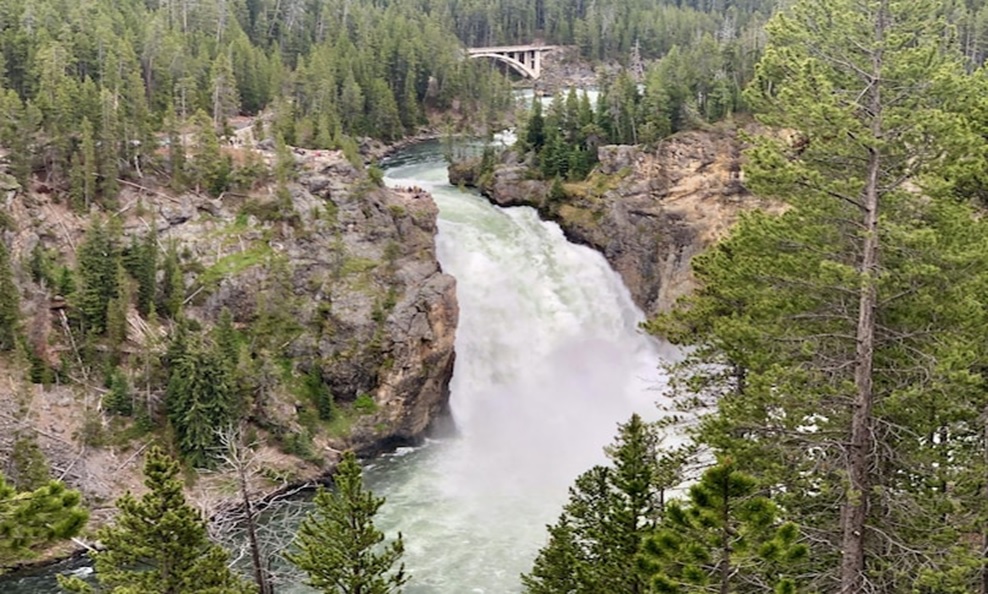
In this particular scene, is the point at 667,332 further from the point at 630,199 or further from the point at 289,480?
the point at 630,199

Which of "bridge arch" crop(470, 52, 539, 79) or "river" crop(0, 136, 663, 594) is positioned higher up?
"bridge arch" crop(470, 52, 539, 79)

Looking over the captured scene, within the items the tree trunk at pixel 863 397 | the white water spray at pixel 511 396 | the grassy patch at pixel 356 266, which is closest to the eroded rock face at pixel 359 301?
the grassy patch at pixel 356 266

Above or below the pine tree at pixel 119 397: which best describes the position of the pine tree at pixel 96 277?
above

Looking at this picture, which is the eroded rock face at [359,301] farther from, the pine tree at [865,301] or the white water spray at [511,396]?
the pine tree at [865,301]

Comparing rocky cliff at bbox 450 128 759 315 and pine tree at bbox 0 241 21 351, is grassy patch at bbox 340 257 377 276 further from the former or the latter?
pine tree at bbox 0 241 21 351

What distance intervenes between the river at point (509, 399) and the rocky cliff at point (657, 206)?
5.51 feet

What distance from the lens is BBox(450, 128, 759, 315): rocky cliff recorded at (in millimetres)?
70875

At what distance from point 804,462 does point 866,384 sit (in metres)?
2.32

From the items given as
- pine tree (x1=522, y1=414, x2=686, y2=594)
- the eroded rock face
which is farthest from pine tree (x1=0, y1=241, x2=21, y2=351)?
pine tree (x1=522, y1=414, x2=686, y2=594)

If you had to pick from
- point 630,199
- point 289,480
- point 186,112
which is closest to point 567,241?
point 630,199

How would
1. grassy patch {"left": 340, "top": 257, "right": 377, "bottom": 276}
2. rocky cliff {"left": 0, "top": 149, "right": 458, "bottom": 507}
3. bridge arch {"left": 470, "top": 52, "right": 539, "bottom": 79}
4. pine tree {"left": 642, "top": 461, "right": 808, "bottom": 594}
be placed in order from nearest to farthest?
pine tree {"left": 642, "top": 461, "right": 808, "bottom": 594}
rocky cliff {"left": 0, "top": 149, "right": 458, "bottom": 507}
grassy patch {"left": 340, "top": 257, "right": 377, "bottom": 276}
bridge arch {"left": 470, "top": 52, "right": 539, "bottom": 79}

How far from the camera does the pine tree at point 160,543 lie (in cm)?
2459

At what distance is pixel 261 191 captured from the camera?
65688 mm

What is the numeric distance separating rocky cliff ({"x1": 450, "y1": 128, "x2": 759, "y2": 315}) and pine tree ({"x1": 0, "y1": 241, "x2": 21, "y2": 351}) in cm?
3888
